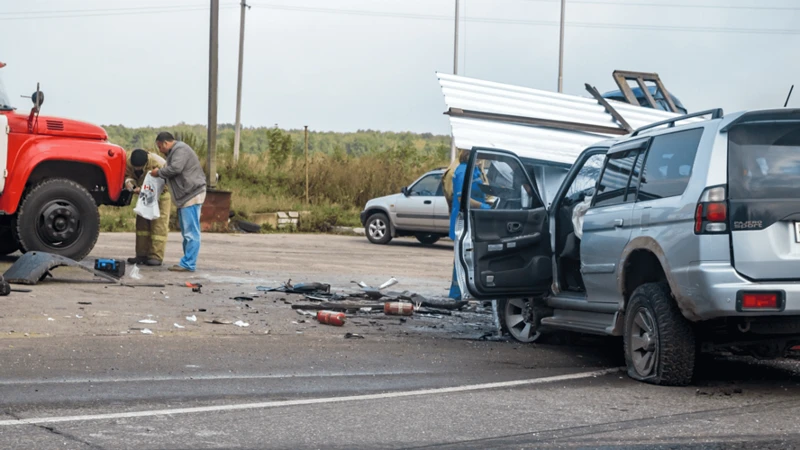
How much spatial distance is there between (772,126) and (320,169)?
27.0m

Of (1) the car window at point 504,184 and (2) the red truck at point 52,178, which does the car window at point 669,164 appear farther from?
(2) the red truck at point 52,178

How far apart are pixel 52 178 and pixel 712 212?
947 cm

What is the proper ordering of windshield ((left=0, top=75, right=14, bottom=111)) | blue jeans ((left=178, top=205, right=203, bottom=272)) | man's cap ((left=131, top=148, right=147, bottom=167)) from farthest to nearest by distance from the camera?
man's cap ((left=131, top=148, right=147, bottom=167)) < blue jeans ((left=178, top=205, right=203, bottom=272)) < windshield ((left=0, top=75, right=14, bottom=111))

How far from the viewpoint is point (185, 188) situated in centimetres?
1435

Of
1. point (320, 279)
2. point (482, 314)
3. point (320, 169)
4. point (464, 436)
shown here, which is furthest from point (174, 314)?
point (320, 169)

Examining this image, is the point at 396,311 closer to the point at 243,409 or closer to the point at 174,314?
the point at 174,314

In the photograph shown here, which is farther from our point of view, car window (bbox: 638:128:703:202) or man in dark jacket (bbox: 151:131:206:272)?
man in dark jacket (bbox: 151:131:206:272)

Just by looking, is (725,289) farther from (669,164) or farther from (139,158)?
(139,158)

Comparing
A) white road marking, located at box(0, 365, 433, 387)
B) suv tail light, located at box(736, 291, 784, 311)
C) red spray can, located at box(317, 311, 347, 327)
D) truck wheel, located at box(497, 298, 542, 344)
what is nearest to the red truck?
red spray can, located at box(317, 311, 347, 327)

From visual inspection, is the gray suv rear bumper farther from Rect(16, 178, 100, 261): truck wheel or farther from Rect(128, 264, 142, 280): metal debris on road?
Rect(16, 178, 100, 261): truck wheel

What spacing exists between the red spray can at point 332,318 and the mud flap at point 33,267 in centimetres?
342

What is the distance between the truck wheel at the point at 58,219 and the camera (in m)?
13.4

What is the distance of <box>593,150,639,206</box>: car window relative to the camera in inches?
320

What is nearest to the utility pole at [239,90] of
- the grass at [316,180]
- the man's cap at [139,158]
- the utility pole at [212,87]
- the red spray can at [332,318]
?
the grass at [316,180]
